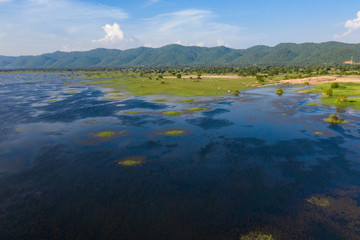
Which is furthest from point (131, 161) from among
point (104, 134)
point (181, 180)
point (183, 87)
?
point (183, 87)

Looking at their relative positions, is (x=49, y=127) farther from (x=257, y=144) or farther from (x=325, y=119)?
(x=325, y=119)

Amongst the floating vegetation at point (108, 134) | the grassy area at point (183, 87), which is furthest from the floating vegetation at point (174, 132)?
the grassy area at point (183, 87)

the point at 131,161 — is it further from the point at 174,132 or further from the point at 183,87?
the point at 183,87

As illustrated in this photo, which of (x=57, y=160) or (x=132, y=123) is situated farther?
(x=132, y=123)

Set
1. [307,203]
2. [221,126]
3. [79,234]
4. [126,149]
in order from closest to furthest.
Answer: [79,234] → [307,203] → [126,149] → [221,126]

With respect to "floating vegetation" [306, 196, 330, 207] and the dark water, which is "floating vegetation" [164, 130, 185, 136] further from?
"floating vegetation" [306, 196, 330, 207]

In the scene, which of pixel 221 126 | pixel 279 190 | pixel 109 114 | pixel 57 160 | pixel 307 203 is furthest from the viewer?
pixel 109 114

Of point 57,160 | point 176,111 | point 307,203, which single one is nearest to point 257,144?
point 307,203

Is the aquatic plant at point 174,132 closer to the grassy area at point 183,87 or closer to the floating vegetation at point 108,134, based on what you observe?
the floating vegetation at point 108,134
